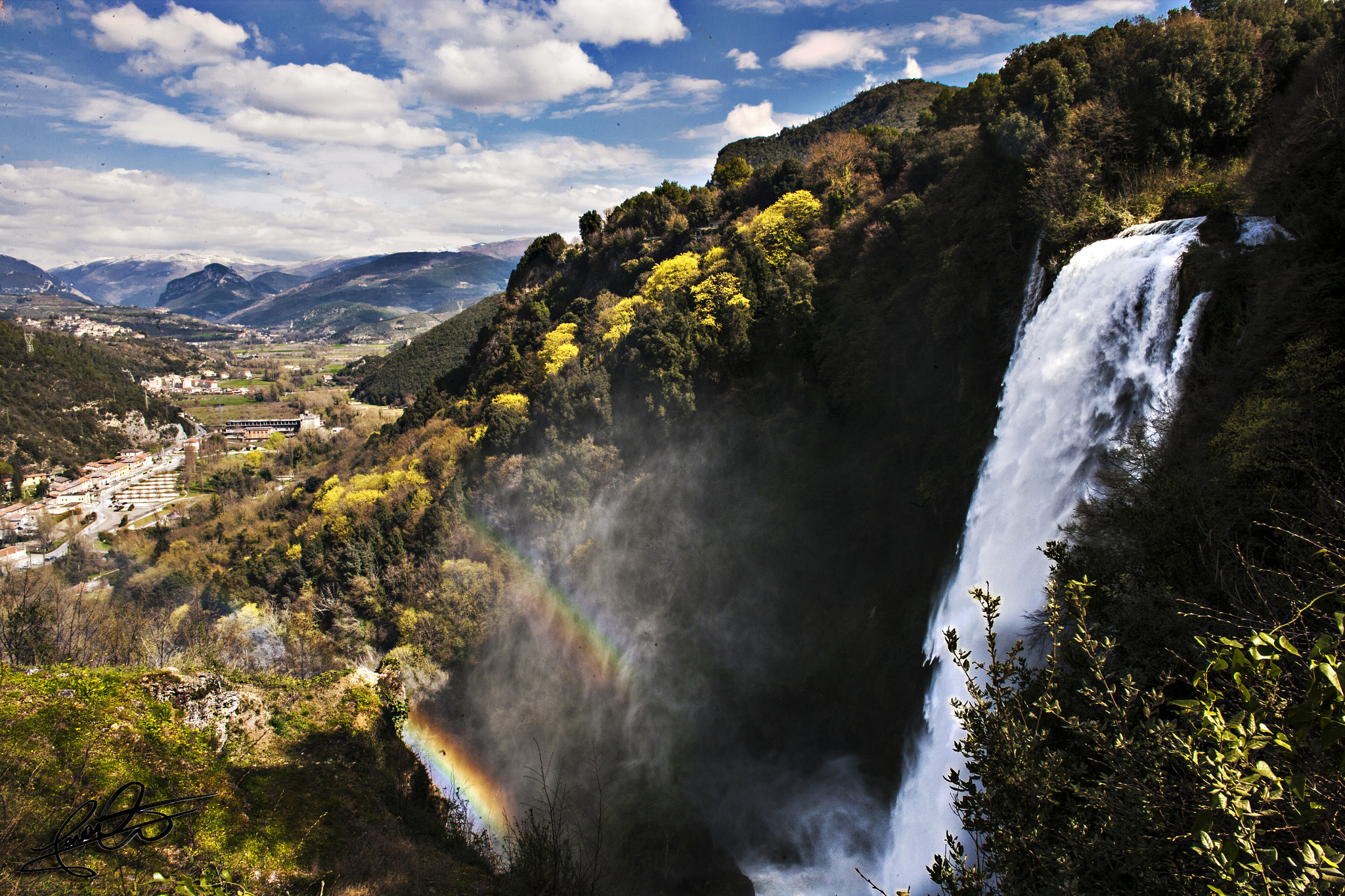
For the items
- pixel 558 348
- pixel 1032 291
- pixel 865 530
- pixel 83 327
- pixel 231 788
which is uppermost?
pixel 83 327

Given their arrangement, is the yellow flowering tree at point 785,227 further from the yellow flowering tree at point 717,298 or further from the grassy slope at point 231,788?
the grassy slope at point 231,788

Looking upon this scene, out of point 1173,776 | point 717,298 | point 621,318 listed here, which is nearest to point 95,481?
point 621,318

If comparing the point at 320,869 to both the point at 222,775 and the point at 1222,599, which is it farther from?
the point at 1222,599

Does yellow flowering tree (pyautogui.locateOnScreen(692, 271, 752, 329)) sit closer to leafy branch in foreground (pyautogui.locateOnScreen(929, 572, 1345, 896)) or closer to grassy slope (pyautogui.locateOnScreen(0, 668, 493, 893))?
grassy slope (pyautogui.locateOnScreen(0, 668, 493, 893))

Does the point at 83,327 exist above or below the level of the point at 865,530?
above

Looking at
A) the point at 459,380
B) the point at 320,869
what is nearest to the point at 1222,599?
the point at 320,869

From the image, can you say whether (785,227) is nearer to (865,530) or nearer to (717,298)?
(717,298)
